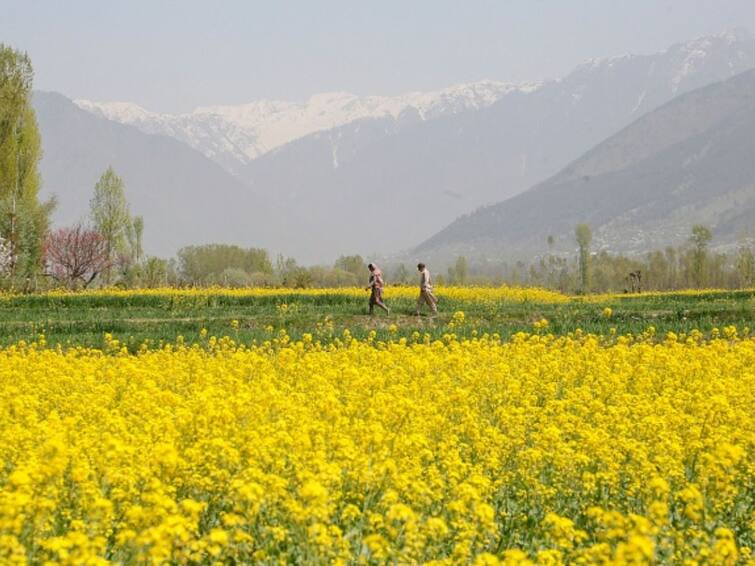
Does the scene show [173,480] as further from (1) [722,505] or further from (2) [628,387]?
(2) [628,387]

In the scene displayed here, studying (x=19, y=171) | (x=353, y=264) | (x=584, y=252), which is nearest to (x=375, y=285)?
(x=19, y=171)

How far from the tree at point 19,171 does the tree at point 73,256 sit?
6.08 feet

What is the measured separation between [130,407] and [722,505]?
663 centimetres

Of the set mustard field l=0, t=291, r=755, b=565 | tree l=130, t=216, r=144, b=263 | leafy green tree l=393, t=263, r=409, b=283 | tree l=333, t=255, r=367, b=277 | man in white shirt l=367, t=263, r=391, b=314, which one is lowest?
mustard field l=0, t=291, r=755, b=565

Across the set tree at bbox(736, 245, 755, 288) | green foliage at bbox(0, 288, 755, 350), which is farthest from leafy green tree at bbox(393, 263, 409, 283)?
green foliage at bbox(0, 288, 755, 350)

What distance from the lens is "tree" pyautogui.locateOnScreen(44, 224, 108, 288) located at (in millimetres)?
54312

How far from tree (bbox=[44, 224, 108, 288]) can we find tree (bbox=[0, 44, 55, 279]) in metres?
1.85

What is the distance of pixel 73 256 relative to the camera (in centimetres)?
5494

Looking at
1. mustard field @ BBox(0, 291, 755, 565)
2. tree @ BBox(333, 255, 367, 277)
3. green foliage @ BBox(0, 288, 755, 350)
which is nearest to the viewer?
mustard field @ BBox(0, 291, 755, 565)

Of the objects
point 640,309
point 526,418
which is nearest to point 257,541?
point 526,418

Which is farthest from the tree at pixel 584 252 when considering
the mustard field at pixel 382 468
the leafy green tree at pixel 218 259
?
the mustard field at pixel 382 468

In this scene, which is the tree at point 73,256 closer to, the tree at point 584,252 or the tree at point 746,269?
the tree at point 584,252

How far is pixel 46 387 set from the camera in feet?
43.5

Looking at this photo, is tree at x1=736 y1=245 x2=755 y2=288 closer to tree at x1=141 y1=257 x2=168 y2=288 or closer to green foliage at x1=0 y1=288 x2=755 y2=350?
tree at x1=141 y1=257 x2=168 y2=288
